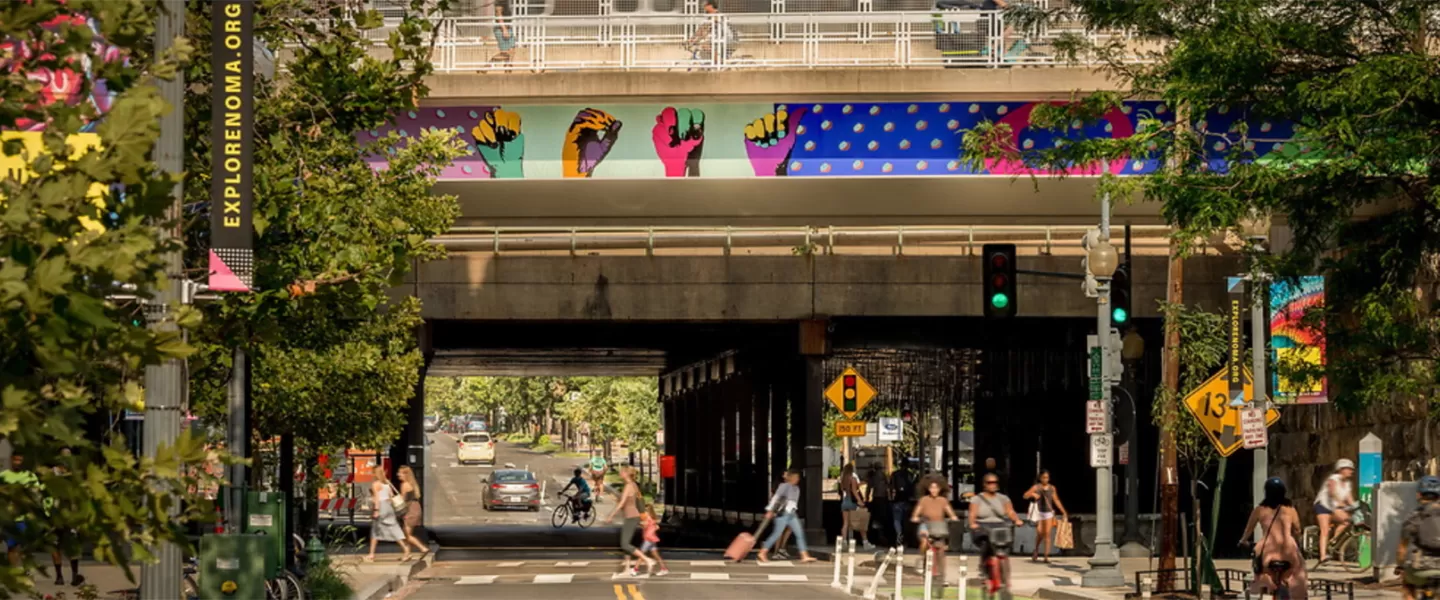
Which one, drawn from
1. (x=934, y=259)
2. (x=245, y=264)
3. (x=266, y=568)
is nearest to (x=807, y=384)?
(x=934, y=259)

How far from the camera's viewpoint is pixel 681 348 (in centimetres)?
5984

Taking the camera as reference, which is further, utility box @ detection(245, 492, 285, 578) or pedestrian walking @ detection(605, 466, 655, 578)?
pedestrian walking @ detection(605, 466, 655, 578)

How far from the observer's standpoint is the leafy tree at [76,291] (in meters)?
7.95

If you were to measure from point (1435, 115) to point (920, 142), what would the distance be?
64.4 ft

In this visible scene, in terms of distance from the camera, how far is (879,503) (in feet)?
148

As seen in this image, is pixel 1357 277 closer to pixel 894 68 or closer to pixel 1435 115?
pixel 1435 115

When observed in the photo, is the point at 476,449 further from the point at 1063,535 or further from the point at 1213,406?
the point at 1213,406

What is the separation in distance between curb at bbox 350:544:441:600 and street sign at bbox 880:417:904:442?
76.2m

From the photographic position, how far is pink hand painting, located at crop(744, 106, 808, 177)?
38.0 m

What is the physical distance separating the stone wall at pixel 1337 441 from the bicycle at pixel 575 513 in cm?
2379

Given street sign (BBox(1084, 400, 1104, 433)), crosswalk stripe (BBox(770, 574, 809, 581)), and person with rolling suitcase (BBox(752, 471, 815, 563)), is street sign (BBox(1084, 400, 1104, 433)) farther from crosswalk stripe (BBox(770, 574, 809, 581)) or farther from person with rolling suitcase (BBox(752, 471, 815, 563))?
person with rolling suitcase (BBox(752, 471, 815, 563))

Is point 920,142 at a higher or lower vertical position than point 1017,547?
higher

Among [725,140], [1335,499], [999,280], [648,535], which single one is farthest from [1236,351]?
[725,140]

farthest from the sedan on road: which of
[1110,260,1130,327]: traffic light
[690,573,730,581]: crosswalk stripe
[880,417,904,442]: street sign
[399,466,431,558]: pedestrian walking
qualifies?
[1110,260,1130,327]: traffic light
